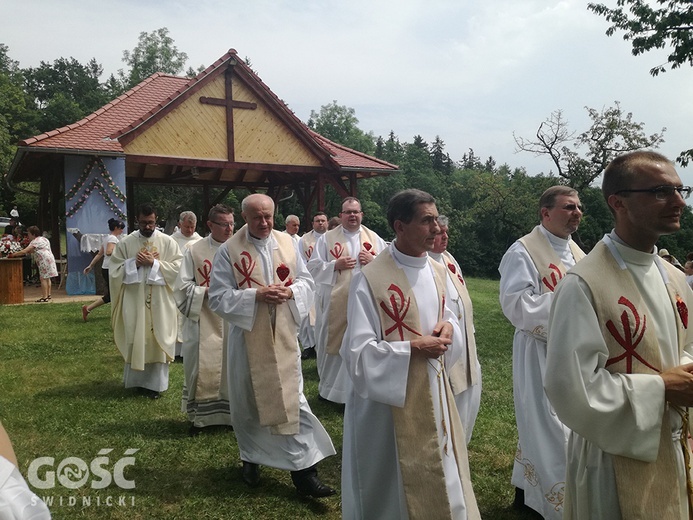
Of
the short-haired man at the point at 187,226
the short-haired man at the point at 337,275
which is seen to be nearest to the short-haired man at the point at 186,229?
the short-haired man at the point at 187,226

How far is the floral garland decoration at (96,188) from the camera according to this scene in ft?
51.5

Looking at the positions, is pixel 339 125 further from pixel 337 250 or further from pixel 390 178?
pixel 337 250

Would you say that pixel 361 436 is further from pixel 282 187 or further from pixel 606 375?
pixel 282 187

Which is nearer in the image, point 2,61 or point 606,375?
point 606,375

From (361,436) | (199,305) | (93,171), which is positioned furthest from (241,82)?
(361,436)

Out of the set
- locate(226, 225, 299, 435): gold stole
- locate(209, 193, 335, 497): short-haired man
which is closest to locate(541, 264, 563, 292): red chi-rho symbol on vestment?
locate(209, 193, 335, 497): short-haired man

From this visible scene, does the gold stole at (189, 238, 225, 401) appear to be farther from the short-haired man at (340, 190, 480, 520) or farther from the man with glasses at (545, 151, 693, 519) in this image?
the man with glasses at (545, 151, 693, 519)

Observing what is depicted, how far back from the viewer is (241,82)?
57.1 ft

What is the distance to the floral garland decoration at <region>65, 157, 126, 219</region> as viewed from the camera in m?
15.7

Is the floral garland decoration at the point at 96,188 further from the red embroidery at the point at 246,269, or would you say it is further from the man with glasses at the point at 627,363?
the man with glasses at the point at 627,363

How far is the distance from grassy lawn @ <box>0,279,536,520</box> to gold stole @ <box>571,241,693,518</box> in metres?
2.10

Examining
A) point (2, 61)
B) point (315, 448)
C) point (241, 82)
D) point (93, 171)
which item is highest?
point (2, 61)

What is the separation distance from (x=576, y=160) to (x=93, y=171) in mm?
15621

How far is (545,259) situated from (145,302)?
530 cm
